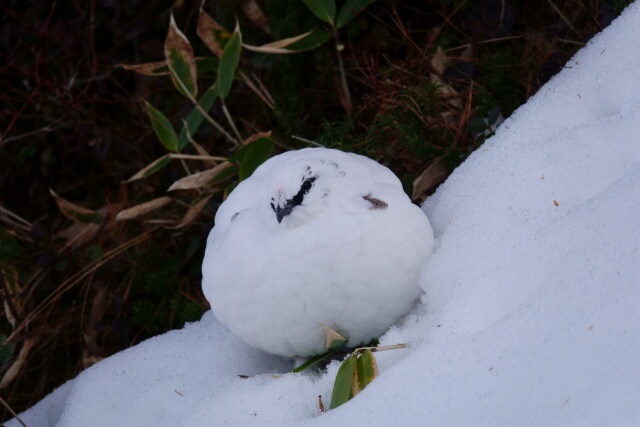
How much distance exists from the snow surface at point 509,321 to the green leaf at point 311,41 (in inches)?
28.9

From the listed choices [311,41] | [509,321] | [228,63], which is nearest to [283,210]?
[509,321]

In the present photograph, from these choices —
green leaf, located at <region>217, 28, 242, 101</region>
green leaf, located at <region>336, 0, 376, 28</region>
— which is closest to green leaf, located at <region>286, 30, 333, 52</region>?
green leaf, located at <region>336, 0, 376, 28</region>

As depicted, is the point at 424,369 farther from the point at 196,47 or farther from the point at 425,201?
the point at 196,47

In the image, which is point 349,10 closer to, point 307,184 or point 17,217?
point 307,184

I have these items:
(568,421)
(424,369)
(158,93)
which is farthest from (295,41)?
(568,421)

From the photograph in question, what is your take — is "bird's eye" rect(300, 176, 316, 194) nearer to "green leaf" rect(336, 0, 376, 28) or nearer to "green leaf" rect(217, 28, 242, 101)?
"green leaf" rect(217, 28, 242, 101)

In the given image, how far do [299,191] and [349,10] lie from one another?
1.00 m

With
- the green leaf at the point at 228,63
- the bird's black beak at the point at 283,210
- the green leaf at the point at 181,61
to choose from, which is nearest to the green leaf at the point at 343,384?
the bird's black beak at the point at 283,210

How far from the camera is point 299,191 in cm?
179

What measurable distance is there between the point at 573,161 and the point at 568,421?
768 mm

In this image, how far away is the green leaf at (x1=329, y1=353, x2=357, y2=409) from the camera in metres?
1.57

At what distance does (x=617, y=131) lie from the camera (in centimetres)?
175

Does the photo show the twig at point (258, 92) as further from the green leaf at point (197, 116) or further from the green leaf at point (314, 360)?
the green leaf at point (314, 360)

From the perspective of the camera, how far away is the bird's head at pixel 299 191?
1767mm
